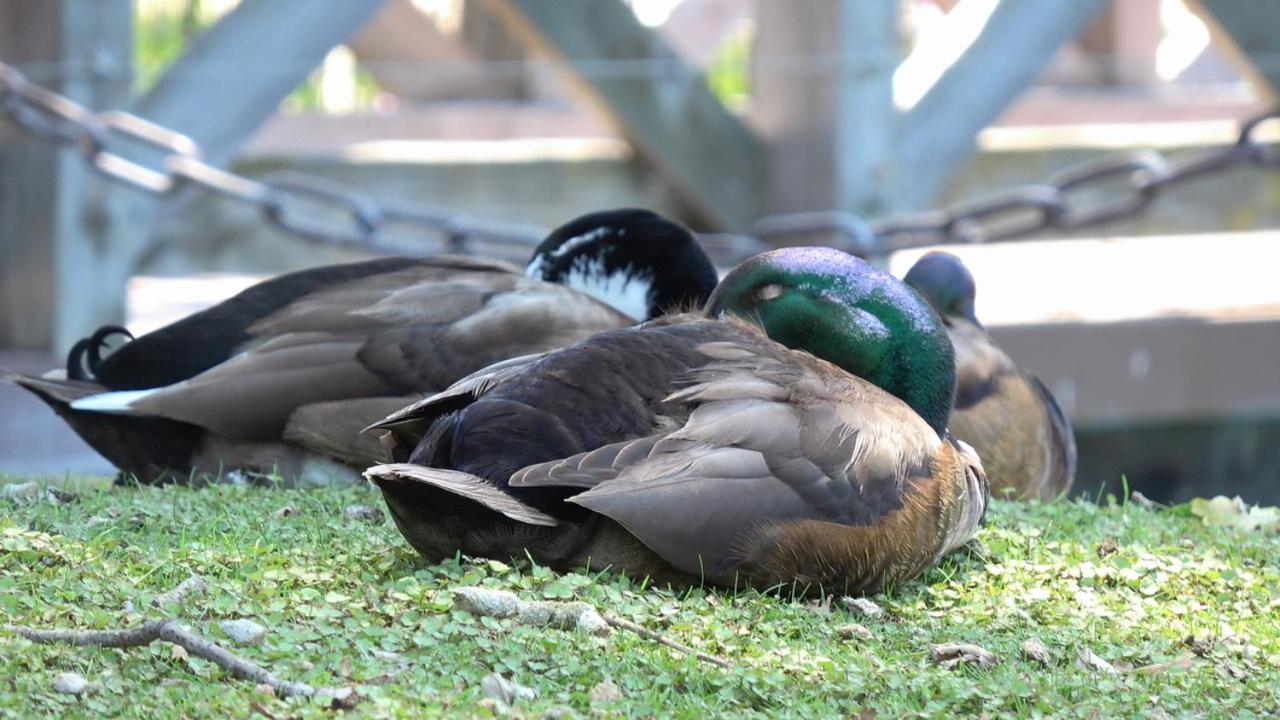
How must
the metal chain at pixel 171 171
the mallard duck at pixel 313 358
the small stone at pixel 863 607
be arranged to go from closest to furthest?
the small stone at pixel 863 607, the mallard duck at pixel 313 358, the metal chain at pixel 171 171

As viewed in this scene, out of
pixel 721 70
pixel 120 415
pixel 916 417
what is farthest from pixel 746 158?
pixel 721 70

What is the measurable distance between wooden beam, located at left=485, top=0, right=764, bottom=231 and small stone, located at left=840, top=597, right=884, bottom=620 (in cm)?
533

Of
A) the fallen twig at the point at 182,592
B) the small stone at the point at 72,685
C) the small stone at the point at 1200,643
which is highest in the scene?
the small stone at the point at 72,685

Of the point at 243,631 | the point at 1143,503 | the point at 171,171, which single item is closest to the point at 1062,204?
the point at 1143,503

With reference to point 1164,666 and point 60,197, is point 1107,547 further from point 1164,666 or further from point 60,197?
point 60,197

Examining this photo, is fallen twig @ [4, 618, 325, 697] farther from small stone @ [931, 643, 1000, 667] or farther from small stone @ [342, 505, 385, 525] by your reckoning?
small stone @ [931, 643, 1000, 667]

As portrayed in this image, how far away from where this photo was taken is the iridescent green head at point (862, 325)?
4.55 m

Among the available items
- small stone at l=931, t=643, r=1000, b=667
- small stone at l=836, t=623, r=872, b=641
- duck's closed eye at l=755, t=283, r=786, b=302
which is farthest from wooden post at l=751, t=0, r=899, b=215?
small stone at l=931, t=643, r=1000, b=667

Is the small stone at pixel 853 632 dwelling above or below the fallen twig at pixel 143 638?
below

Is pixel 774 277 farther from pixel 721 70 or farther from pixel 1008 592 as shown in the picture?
pixel 721 70

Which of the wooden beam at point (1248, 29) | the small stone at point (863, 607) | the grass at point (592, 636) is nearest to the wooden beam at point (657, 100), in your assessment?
the wooden beam at point (1248, 29)

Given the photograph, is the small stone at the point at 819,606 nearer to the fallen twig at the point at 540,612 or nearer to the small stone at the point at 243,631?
the fallen twig at the point at 540,612

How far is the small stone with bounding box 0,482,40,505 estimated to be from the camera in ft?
16.2

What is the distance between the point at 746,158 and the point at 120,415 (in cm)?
512
